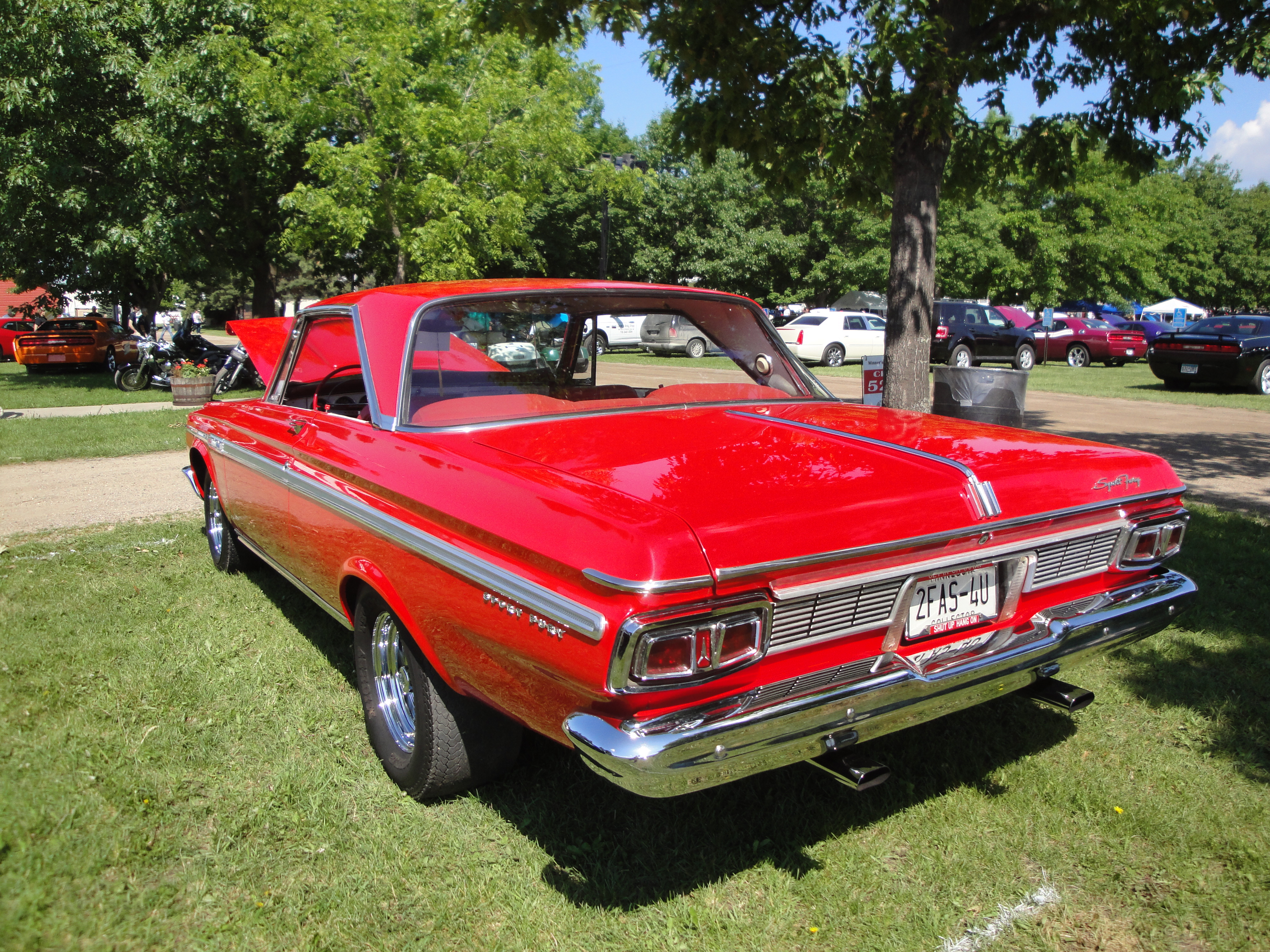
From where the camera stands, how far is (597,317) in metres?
3.74

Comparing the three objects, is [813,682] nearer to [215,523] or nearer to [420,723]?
[420,723]

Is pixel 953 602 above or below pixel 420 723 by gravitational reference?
above

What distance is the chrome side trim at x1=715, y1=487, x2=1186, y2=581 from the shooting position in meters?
2.08

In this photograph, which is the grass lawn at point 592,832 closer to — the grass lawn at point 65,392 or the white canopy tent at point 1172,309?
the grass lawn at point 65,392

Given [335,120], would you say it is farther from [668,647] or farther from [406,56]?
[668,647]

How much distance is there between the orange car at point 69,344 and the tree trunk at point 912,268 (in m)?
18.5

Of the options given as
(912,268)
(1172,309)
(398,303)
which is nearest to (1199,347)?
(912,268)

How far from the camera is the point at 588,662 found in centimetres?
205

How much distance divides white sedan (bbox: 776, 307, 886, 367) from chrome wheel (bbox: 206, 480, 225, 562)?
734 inches

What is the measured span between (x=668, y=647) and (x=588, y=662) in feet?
0.60

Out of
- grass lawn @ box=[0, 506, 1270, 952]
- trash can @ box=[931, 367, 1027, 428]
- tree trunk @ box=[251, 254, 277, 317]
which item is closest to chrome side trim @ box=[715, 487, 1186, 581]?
grass lawn @ box=[0, 506, 1270, 952]

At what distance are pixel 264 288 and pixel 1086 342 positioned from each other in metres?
21.3

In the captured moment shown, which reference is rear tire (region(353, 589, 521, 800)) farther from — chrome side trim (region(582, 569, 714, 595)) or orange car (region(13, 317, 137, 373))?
orange car (region(13, 317, 137, 373))

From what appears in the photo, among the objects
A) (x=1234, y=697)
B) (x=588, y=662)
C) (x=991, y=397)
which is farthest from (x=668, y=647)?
(x=991, y=397)
